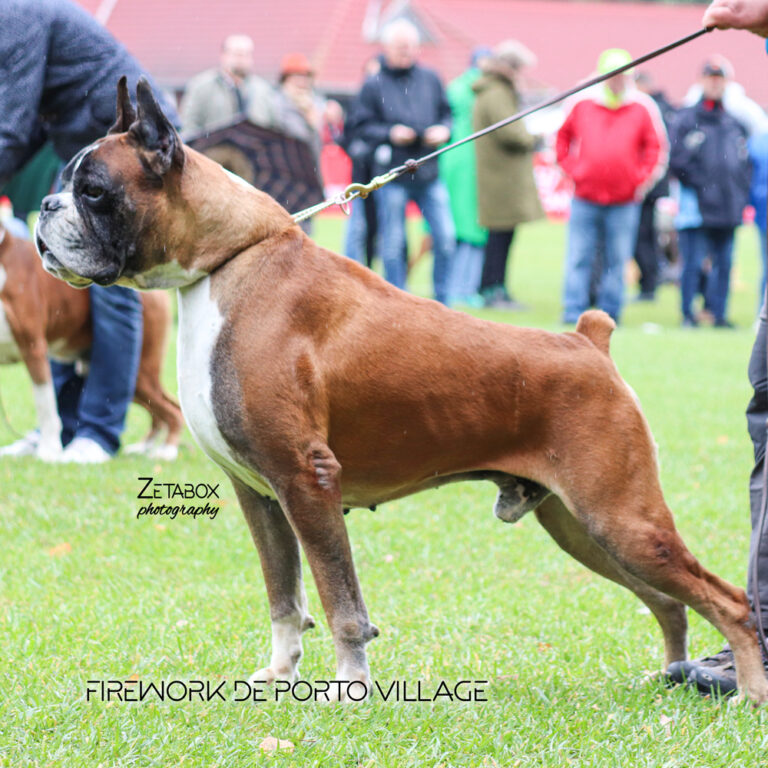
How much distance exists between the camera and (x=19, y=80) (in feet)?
16.8

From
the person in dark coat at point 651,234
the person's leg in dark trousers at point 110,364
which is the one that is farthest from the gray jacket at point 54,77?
the person in dark coat at point 651,234

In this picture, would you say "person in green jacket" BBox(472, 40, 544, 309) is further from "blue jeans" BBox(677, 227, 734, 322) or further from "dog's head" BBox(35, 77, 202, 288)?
"dog's head" BBox(35, 77, 202, 288)

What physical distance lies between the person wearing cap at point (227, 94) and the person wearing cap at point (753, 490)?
8377 mm

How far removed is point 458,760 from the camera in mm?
3090

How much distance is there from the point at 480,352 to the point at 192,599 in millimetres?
1780

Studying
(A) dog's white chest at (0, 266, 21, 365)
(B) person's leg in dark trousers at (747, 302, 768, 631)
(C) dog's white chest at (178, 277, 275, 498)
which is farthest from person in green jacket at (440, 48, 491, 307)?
(C) dog's white chest at (178, 277, 275, 498)

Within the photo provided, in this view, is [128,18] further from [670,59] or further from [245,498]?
[245,498]

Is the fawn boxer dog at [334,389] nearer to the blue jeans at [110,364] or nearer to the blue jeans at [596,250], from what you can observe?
the blue jeans at [110,364]

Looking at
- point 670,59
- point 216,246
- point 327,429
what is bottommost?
point 670,59

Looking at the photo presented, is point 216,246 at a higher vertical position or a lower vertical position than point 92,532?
higher

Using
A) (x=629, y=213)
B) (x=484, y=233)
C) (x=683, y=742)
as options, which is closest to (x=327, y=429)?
(x=683, y=742)

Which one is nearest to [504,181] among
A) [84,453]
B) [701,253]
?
[701,253]

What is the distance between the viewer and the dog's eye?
3.14m

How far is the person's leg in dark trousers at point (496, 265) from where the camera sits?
1454 centimetres
